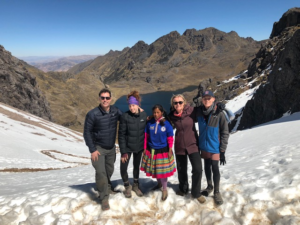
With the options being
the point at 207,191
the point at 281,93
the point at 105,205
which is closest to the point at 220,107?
the point at 207,191

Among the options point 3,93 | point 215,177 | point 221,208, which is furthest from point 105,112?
point 3,93

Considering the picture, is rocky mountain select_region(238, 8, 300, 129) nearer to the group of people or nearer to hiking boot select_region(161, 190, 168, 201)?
the group of people

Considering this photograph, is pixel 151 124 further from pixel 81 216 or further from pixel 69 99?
pixel 69 99

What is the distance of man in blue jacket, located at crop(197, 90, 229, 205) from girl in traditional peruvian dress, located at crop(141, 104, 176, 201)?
109cm

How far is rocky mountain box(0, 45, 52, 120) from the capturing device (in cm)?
7438

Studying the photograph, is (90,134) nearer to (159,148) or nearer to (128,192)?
(159,148)

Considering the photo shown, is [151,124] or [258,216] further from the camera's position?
[151,124]

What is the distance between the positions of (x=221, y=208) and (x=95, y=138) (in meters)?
4.75

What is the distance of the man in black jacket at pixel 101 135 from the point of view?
6781 mm

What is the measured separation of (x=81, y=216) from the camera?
21.6 ft

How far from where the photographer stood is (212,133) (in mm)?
6543

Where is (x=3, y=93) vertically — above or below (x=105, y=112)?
above

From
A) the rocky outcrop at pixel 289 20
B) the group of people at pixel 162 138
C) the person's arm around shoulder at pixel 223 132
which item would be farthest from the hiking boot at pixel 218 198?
the rocky outcrop at pixel 289 20

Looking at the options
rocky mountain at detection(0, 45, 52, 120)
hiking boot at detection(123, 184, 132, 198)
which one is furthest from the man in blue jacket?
rocky mountain at detection(0, 45, 52, 120)
